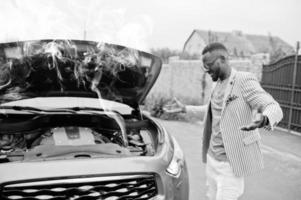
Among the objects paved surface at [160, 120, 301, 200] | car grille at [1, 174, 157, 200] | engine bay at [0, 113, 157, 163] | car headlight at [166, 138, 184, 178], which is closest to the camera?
car grille at [1, 174, 157, 200]

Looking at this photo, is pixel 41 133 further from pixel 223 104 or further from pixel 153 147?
pixel 223 104

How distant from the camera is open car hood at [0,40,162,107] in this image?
3.20 m

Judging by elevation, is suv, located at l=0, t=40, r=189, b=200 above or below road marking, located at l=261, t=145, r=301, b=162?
above

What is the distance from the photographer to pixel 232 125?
327cm

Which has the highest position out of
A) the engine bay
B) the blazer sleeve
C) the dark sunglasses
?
the dark sunglasses

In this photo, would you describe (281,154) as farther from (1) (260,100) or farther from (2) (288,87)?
(1) (260,100)

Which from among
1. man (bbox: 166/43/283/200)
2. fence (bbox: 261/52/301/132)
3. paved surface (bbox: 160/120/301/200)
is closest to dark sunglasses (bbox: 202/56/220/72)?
man (bbox: 166/43/283/200)

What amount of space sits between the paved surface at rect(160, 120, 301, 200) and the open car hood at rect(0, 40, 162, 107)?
1.76 meters

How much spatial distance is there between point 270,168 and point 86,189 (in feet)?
14.8

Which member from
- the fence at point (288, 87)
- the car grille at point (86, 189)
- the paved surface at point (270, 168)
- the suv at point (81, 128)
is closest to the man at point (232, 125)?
the suv at point (81, 128)

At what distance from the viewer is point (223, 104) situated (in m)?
3.32

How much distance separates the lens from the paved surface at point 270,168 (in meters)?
4.97

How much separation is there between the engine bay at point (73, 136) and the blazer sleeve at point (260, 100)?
33.8 inches

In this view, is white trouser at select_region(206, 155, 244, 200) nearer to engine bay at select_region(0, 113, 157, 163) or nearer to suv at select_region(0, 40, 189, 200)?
suv at select_region(0, 40, 189, 200)
